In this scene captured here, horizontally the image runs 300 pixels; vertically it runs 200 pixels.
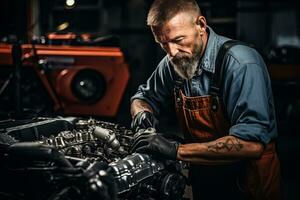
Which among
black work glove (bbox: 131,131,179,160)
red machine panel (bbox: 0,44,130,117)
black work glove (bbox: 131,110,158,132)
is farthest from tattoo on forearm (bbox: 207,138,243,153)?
red machine panel (bbox: 0,44,130,117)

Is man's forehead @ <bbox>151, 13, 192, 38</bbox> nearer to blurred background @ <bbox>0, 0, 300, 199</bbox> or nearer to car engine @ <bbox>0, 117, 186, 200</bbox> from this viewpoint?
car engine @ <bbox>0, 117, 186, 200</bbox>

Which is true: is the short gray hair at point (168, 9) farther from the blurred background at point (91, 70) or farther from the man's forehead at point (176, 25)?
the blurred background at point (91, 70)

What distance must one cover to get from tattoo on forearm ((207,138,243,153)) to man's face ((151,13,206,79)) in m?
0.48

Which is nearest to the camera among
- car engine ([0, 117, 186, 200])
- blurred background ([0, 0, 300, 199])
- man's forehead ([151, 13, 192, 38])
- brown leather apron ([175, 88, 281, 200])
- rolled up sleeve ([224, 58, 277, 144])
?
car engine ([0, 117, 186, 200])

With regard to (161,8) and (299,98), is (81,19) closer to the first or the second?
(299,98)

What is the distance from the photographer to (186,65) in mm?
2469

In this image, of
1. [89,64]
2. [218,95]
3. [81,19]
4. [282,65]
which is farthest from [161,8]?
[81,19]

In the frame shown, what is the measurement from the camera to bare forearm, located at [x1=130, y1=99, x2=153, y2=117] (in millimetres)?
2872

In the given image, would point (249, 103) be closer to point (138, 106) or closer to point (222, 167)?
point (222, 167)

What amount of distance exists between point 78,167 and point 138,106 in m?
1.00

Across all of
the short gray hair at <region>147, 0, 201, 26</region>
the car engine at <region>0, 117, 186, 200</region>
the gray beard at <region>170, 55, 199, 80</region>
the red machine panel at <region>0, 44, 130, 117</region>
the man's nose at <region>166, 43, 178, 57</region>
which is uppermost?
the short gray hair at <region>147, 0, 201, 26</region>

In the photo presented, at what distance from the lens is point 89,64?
6914 mm

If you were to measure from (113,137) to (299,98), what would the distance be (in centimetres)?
573

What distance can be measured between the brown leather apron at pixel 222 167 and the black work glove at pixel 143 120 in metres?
0.20
